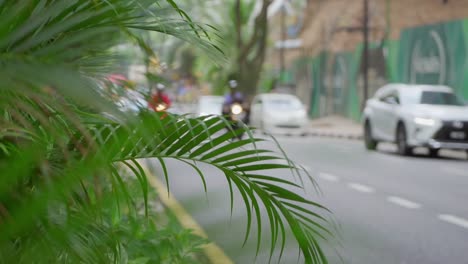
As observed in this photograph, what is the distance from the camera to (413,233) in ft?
29.2

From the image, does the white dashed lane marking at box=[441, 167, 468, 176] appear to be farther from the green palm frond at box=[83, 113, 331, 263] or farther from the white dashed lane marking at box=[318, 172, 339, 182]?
the green palm frond at box=[83, 113, 331, 263]

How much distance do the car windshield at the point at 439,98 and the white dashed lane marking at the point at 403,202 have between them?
875cm

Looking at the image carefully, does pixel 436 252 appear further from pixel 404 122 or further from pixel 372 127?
pixel 372 127

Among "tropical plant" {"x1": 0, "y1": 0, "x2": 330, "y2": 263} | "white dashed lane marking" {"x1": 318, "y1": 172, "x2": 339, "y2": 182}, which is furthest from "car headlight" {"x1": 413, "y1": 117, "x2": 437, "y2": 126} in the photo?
"tropical plant" {"x1": 0, "y1": 0, "x2": 330, "y2": 263}

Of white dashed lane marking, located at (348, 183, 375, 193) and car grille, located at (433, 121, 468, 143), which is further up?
white dashed lane marking, located at (348, 183, 375, 193)

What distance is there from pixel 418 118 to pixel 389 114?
1550 millimetres

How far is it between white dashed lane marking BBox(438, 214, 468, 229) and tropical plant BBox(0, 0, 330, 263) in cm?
583

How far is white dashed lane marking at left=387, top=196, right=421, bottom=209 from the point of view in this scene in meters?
11.1

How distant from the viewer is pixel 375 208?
11.0 metres

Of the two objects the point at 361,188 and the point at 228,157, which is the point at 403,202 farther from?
the point at 228,157

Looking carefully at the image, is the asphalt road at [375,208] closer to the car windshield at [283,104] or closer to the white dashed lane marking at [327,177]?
the white dashed lane marking at [327,177]

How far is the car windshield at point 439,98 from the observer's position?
20609 millimetres

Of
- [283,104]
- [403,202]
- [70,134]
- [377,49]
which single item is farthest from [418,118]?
[377,49]

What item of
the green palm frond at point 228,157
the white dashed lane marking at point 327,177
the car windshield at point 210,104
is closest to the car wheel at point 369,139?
the white dashed lane marking at point 327,177
